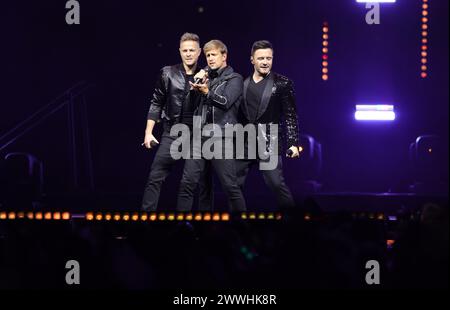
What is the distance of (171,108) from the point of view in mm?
7316

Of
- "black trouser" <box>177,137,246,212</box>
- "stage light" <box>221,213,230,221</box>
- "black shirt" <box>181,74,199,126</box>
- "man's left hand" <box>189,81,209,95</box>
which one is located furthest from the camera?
"black shirt" <box>181,74,199,126</box>

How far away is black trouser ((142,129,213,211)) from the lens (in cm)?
716

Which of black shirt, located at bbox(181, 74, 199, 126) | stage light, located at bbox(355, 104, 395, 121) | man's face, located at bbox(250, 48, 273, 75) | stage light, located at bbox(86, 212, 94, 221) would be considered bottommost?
stage light, located at bbox(86, 212, 94, 221)

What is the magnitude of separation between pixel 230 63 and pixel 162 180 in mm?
3185

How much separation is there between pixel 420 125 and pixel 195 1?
316 centimetres

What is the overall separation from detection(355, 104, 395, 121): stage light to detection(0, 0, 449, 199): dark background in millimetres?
97

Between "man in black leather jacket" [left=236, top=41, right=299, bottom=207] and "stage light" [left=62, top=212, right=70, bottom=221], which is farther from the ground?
"man in black leather jacket" [left=236, top=41, right=299, bottom=207]

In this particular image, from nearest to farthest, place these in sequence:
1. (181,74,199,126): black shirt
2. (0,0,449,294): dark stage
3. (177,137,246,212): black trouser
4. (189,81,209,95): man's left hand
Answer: (189,81,209,95): man's left hand → (177,137,246,212): black trouser → (181,74,199,126): black shirt → (0,0,449,294): dark stage

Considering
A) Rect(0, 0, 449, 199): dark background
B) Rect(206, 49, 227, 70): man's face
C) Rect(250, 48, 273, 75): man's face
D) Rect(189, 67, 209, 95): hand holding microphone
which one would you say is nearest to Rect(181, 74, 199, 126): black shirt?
Rect(206, 49, 227, 70): man's face

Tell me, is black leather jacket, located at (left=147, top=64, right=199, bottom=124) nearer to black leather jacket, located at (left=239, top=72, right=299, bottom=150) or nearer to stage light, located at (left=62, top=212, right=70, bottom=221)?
black leather jacket, located at (left=239, top=72, right=299, bottom=150)

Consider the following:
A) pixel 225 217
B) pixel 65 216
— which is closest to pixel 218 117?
pixel 225 217

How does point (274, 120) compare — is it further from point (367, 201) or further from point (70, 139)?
point (70, 139)

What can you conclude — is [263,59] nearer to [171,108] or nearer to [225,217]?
[171,108]

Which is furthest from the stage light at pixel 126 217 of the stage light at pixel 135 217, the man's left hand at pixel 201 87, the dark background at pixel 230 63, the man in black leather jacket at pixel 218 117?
the dark background at pixel 230 63
